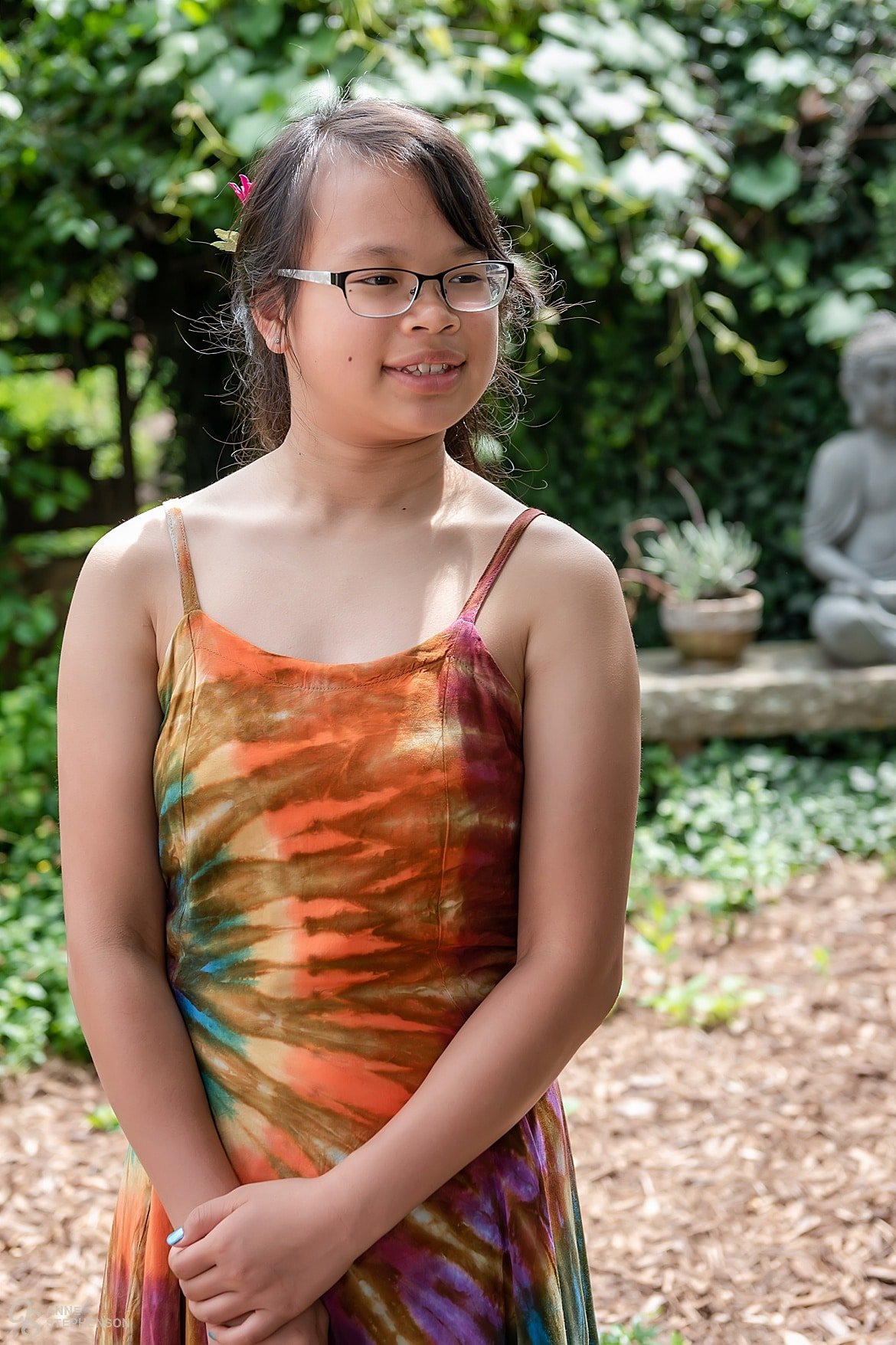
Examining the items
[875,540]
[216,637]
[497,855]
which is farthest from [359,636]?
[875,540]

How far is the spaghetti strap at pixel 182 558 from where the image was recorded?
111 centimetres

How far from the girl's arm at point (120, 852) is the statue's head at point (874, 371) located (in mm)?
4144

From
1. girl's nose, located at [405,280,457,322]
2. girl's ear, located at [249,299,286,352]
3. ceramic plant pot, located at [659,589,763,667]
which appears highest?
girl's nose, located at [405,280,457,322]

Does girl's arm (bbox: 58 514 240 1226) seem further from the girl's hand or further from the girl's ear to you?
the girl's ear

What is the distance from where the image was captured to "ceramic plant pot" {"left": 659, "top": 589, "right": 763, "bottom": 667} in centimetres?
470

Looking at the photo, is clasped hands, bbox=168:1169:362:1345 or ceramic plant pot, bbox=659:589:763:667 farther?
ceramic plant pot, bbox=659:589:763:667

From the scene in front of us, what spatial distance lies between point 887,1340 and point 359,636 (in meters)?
1.76

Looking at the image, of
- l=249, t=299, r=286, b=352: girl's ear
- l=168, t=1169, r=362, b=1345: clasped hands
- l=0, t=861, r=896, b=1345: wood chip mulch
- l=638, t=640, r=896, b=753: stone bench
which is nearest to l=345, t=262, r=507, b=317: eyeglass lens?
l=249, t=299, r=286, b=352: girl's ear

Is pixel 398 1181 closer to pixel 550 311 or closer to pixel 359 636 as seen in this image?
pixel 359 636

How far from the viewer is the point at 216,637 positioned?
3.57 ft

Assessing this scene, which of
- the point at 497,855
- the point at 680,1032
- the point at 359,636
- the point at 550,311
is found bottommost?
the point at 680,1032

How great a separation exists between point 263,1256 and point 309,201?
856 mm

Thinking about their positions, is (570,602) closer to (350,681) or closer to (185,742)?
(350,681)

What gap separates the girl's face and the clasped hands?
2.07ft
